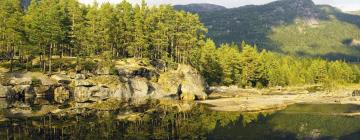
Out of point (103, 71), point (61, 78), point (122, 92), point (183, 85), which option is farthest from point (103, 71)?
point (183, 85)

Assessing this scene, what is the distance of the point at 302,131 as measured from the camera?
45.2 meters

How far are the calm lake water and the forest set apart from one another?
37.0 meters

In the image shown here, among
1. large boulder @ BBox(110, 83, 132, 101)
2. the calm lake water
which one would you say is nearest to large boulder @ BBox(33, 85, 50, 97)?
large boulder @ BBox(110, 83, 132, 101)

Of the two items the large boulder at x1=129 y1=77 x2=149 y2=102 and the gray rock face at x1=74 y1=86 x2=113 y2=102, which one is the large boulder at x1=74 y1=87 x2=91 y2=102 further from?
the large boulder at x1=129 y1=77 x2=149 y2=102

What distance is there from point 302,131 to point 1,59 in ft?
235

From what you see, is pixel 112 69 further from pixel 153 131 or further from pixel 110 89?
pixel 153 131

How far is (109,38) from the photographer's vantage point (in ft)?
327

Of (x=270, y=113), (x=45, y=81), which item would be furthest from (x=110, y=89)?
(x=270, y=113)

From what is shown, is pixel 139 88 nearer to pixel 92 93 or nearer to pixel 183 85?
pixel 183 85

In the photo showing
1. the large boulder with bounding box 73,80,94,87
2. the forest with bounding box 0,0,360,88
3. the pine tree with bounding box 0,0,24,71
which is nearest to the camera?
the large boulder with bounding box 73,80,94,87

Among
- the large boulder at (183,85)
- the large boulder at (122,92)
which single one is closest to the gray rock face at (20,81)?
the large boulder at (122,92)

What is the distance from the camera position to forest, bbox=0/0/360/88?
84312mm

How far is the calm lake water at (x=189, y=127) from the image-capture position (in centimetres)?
3975

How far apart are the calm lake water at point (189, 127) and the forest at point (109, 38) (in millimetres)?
36983
